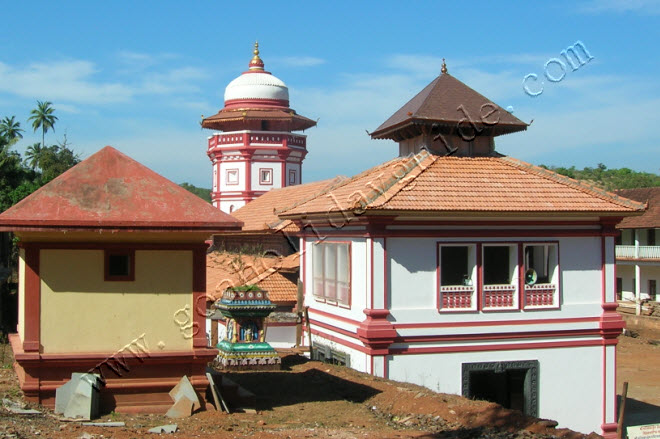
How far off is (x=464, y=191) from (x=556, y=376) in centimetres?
498

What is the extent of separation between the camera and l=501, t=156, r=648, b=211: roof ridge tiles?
61.0 feet

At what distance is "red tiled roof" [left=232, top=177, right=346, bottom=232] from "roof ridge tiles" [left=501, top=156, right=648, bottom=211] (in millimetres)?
8633

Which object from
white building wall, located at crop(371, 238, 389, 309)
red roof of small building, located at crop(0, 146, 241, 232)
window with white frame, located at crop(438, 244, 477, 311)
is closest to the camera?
red roof of small building, located at crop(0, 146, 241, 232)

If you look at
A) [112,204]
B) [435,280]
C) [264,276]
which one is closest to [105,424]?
[112,204]

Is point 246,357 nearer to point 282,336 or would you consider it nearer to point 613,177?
point 282,336

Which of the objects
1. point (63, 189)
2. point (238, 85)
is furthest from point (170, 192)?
point (238, 85)

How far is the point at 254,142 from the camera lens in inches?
1574

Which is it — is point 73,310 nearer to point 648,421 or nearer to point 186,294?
point 186,294

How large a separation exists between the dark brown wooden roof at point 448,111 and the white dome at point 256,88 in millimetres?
20743

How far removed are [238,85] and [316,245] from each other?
2306 cm

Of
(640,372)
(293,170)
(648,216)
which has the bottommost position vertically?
(640,372)

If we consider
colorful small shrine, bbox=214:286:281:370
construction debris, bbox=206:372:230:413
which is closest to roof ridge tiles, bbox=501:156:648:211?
colorful small shrine, bbox=214:286:281:370

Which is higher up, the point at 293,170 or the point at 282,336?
the point at 293,170

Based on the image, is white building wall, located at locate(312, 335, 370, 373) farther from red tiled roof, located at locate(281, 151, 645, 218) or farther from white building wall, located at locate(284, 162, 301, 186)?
white building wall, located at locate(284, 162, 301, 186)
